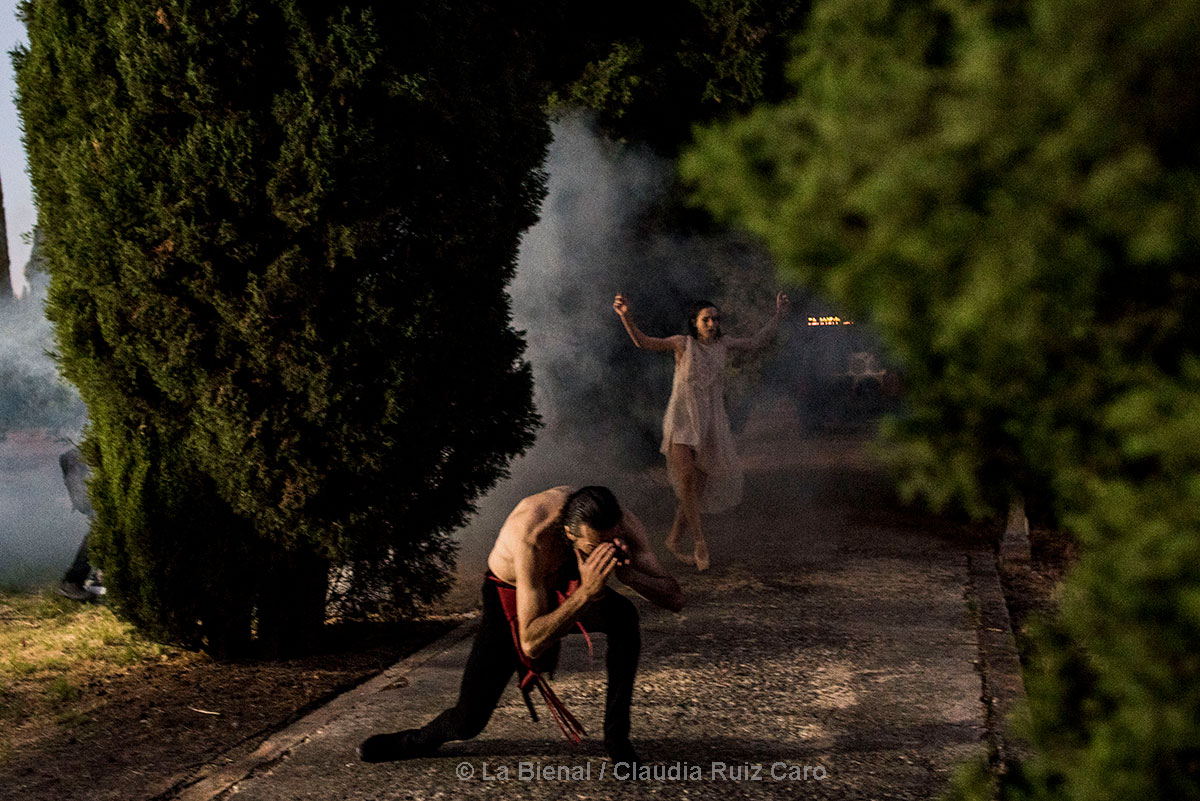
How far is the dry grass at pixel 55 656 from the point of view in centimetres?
557

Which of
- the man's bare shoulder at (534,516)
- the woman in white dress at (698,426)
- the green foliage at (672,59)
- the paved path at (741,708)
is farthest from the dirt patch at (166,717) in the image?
the green foliage at (672,59)

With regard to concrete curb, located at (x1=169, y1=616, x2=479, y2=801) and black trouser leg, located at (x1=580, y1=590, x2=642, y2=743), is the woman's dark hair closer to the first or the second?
concrete curb, located at (x1=169, y1=616, x2=479, y2=801)

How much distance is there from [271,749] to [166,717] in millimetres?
807

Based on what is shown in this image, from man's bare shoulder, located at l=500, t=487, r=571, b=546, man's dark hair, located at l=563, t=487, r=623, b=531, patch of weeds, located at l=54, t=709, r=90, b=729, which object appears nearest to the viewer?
man's dark hair, located at l=563, t=487, r=623, b=531

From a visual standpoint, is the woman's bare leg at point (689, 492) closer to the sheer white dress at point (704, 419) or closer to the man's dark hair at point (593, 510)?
the sheer white dress at point (704, 419)

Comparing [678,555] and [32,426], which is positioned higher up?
[32,426]

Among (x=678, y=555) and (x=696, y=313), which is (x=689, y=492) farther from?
(x=696, y=313)

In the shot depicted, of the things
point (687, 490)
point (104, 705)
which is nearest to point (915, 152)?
point (104, 705)

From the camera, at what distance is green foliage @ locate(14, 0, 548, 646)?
18.1ft

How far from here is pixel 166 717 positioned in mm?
5445

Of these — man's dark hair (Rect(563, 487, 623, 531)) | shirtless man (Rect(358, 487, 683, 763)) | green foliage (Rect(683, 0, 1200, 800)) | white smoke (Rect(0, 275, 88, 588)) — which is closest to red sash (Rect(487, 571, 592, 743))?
shirtless man (Rect(358, 487, 683, 763))

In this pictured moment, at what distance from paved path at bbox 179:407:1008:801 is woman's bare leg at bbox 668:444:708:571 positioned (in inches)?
7.6

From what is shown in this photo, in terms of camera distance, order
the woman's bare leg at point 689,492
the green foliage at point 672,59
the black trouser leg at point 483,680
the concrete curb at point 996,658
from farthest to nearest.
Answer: the green foliage at point 672,59, the woman's bare leg at point 689,492, the concrete curb at point 996,658, the black trouser leg at point 483,680

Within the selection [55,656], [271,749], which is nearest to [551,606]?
[271,749]
